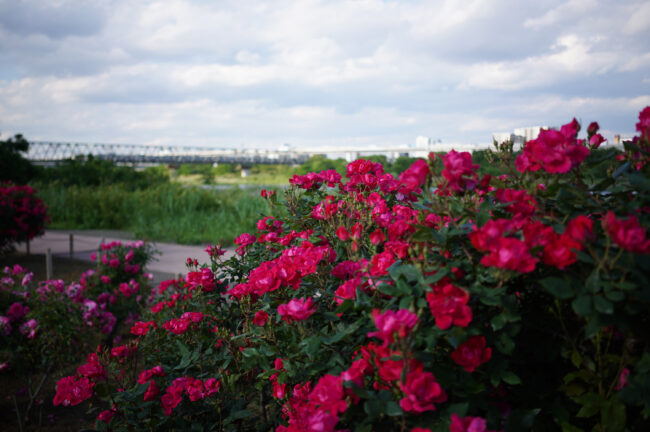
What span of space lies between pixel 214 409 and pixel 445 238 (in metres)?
1.33

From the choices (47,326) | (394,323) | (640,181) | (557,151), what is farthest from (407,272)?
(47,326)

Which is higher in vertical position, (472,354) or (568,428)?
(472,354)

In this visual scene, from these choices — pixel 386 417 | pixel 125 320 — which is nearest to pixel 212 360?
pixel 386 417

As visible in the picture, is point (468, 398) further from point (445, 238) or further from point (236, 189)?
point (236, 189)

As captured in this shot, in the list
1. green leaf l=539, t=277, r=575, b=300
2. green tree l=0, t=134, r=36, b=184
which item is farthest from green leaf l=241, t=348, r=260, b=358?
green tree l=0, t=134, r=36, b=184

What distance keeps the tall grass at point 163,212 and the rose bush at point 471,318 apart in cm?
842

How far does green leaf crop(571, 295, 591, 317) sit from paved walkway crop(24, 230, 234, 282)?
6.05m

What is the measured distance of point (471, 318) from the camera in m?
1.16

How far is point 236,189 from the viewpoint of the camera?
14945mm

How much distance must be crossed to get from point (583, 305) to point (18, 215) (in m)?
9.13

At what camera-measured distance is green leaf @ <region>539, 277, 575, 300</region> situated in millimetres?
1090

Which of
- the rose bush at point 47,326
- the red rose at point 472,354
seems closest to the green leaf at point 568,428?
the red rose at point 472,354

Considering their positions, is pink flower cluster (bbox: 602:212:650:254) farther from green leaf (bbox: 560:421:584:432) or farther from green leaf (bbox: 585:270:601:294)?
green leaf (bbox: 560:421:584:432)

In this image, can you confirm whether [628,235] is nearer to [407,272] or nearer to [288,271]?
[407,272]
